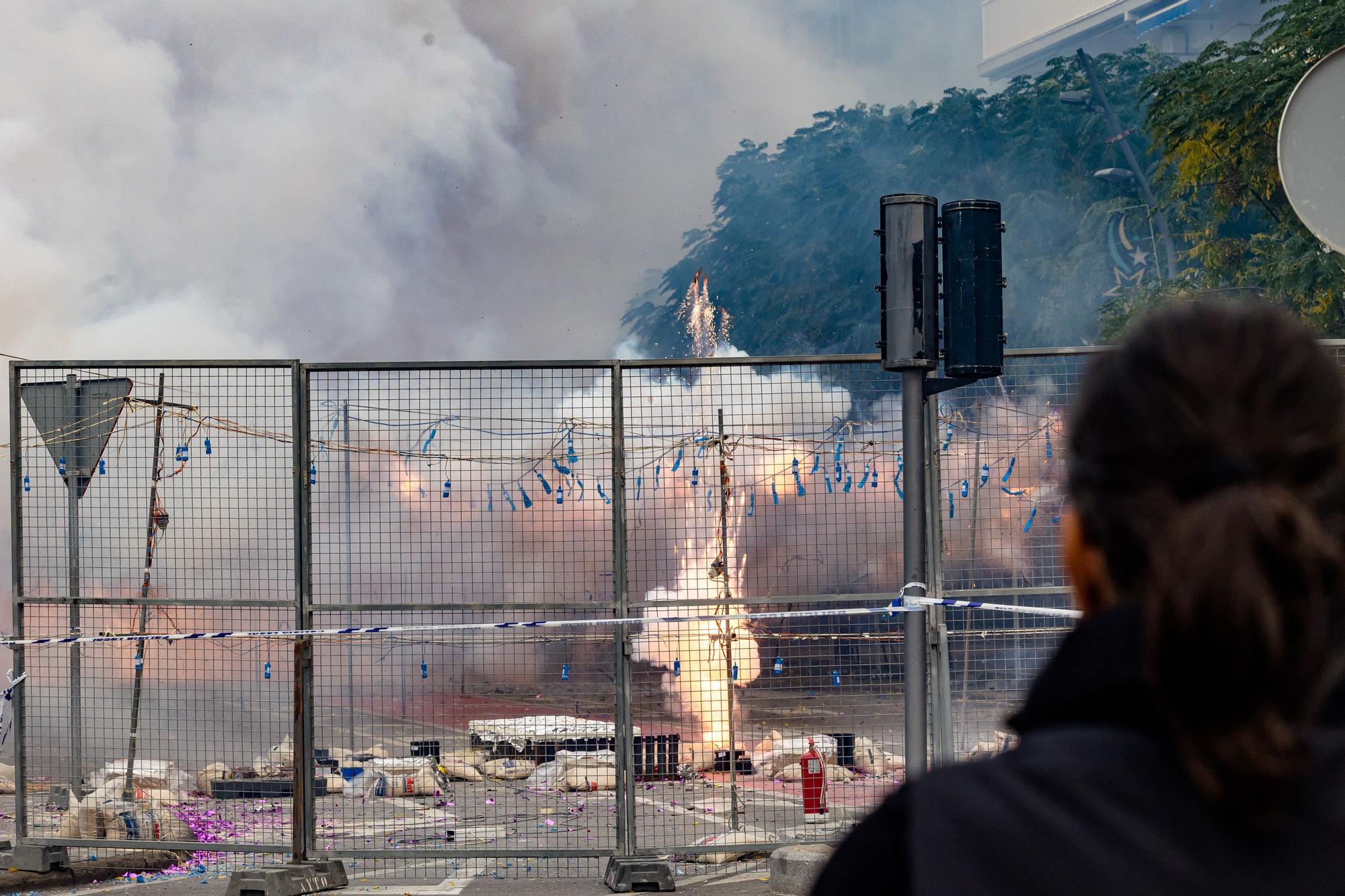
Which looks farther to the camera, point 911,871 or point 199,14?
point 199,14

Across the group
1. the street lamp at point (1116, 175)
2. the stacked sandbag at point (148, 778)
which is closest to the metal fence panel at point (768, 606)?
the stacked sandbag at point (148, 778)

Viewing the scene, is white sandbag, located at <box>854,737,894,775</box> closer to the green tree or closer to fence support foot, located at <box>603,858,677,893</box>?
fence support foot, located at <box>603,858,677,893</box>

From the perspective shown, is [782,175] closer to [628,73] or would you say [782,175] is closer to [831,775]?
[628,73]

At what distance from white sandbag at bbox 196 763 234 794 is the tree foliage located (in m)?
29.6

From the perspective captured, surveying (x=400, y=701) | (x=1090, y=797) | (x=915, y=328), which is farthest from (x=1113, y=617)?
(x=400, y=701)

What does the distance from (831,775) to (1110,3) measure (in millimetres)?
58076

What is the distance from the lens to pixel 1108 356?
115cm

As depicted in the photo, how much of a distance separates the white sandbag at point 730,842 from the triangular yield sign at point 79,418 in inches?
171

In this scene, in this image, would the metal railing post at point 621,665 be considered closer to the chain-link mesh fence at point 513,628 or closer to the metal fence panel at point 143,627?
the chain-link mesh fence at point 513,628

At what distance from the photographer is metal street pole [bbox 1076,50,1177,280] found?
32.0 meters

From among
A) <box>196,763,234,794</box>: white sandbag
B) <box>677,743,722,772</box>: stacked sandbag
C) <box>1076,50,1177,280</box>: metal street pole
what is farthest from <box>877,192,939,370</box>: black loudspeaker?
<box>1076,50,1177,280</box>: metal street pole

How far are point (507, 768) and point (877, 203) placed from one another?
36364mm

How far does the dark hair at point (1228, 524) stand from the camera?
994 millimetres

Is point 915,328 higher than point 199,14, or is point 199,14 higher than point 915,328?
point 199,14
